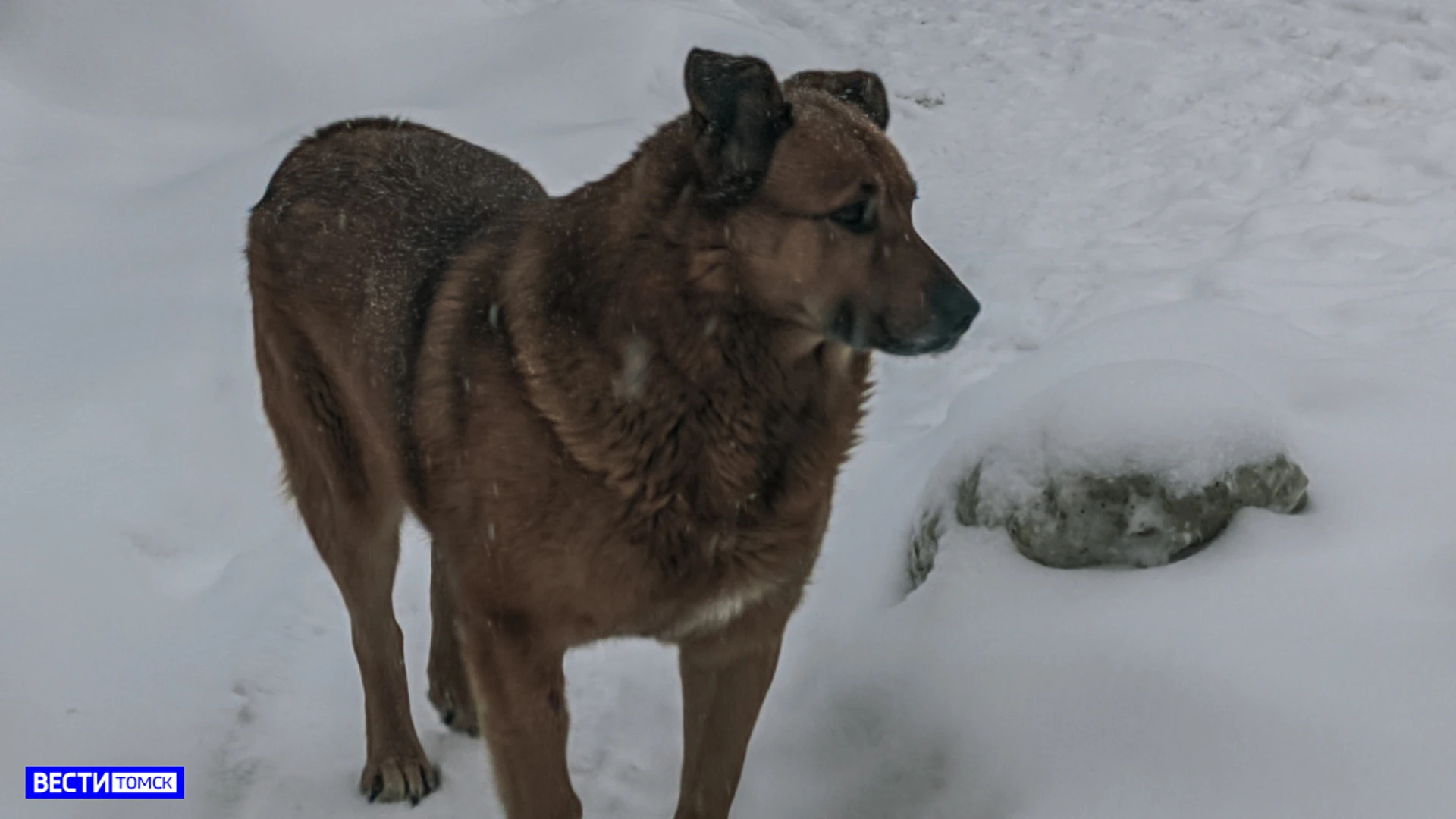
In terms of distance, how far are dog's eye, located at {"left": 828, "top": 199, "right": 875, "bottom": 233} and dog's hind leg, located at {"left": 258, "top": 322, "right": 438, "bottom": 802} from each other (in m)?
1.55

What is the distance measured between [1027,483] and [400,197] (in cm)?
182

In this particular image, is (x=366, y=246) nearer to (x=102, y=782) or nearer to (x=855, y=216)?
(x=855, y=216)

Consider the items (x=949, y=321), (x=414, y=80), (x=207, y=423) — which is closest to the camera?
(x=949, y=321)

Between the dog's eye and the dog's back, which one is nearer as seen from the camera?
the dog's eye

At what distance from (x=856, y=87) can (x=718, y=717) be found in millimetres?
1547

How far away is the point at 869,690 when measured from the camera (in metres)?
3.50

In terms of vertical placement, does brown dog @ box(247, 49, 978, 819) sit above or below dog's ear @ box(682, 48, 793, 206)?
below

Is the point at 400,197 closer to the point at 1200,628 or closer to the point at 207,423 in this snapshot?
the point at 207,423

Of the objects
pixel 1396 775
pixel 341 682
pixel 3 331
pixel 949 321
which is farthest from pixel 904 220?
pixel 3 331

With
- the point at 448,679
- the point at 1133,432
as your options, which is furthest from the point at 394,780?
the point at 1133,432

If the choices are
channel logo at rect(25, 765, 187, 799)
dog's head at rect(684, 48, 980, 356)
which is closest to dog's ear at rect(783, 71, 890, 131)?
dog's head at rect(684, 48, 980, 356)

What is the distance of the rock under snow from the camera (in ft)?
10.7

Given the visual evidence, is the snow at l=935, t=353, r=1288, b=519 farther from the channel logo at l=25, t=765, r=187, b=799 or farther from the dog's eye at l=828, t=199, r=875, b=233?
the channel logo at l=25, t=765, r=187, b=799

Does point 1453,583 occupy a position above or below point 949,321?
below
